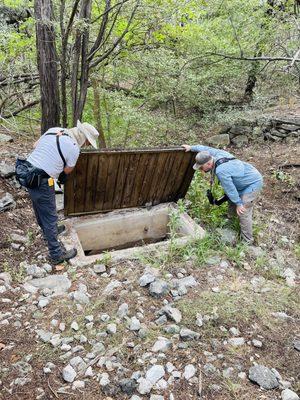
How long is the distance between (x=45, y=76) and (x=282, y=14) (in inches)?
230

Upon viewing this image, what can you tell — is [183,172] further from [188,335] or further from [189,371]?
[189,371]

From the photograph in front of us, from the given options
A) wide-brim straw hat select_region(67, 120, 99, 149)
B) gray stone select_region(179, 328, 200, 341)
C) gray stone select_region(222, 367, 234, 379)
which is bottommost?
gray stone select_region(222, 367, 234, 379)

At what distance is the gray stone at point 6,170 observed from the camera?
5309mm

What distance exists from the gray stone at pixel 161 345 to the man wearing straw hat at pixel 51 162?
171cm

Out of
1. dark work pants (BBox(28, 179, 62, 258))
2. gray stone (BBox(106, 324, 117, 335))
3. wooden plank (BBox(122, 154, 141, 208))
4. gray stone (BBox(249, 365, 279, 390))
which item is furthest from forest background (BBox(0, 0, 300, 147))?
gray stone (BBox(249, 365, 279, 390))

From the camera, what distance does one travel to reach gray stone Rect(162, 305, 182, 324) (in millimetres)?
3225

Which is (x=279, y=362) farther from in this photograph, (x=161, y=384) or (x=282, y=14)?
(x=282, y=14)

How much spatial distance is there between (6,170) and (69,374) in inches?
147

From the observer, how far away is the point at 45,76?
15.3 feet

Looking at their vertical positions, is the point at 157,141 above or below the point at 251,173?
below

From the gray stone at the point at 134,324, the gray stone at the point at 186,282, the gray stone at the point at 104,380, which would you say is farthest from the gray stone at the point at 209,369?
the gray stone at the point at 186,282

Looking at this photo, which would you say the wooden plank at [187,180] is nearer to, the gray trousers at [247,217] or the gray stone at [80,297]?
the gray trousers at [247,217]

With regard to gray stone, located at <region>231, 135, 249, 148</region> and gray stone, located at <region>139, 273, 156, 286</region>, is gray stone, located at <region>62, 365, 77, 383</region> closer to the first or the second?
gray stone, located at <region>139, 273, 156, 286</region>

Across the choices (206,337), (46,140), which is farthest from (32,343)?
(46,140)
